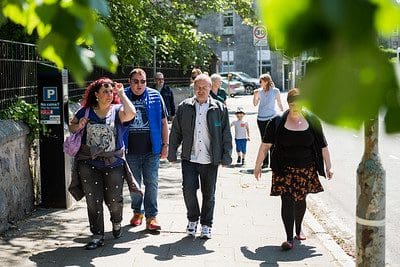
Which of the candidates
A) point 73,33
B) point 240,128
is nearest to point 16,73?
point 240,128

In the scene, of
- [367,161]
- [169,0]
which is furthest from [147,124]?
[169,0]

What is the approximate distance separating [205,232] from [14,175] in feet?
7.40

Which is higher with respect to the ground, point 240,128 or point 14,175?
point 240,128

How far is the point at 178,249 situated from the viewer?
627 cm

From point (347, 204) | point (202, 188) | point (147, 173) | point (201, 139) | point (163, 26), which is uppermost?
point (163, 26)

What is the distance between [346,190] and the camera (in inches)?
399

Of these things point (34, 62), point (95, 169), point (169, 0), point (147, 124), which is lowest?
point (95, 169)

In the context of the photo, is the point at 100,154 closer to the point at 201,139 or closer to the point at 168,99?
the point at 201,139

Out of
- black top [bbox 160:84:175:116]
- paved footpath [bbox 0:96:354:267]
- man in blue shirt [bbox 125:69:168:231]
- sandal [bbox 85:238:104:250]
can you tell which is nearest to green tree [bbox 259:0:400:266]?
paved footpath [bbox 0:96:354:267]

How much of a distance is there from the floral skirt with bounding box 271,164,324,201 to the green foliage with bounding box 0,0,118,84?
5032 millimetres

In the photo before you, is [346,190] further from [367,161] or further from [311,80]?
[311,80]

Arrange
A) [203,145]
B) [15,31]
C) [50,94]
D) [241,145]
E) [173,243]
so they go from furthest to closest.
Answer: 1. [241,145]
2. [50,94]
3. [15,31]
4. [203,145]
5. [173,243]

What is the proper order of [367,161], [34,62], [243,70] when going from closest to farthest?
[367,161] < [34,62] < [243,70]

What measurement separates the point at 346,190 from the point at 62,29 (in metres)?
9.38
